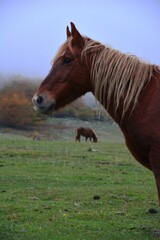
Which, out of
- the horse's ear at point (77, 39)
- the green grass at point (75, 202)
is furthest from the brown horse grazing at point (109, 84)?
the green grass at point (75, 202)

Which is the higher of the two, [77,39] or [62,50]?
[77,39]

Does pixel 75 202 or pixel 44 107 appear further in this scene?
pixel 75 202

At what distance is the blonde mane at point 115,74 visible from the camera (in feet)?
14.7

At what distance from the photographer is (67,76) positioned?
4.64 m

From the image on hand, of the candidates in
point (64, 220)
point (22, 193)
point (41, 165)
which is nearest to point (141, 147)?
point (64, 220)

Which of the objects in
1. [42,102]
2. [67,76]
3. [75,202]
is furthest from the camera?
[75,202]

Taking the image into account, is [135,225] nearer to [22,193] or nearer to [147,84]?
[147,84]

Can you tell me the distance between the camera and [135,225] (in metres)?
5.92

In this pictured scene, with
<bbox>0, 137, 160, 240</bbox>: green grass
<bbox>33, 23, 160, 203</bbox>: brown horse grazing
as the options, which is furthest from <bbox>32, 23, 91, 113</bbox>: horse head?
<bbox>0, 137, 160, 240</bbox>: green grass

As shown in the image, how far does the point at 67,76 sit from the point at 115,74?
0.49m

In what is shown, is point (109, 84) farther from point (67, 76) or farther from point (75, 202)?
point (75, 202)

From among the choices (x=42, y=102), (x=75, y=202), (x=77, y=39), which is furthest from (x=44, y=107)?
(x=75, y=202)

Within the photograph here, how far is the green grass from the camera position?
5.52 meters

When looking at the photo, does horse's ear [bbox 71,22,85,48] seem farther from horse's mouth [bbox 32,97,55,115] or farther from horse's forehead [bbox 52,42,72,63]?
horse's mouth [bbox 32,97,55,115]
